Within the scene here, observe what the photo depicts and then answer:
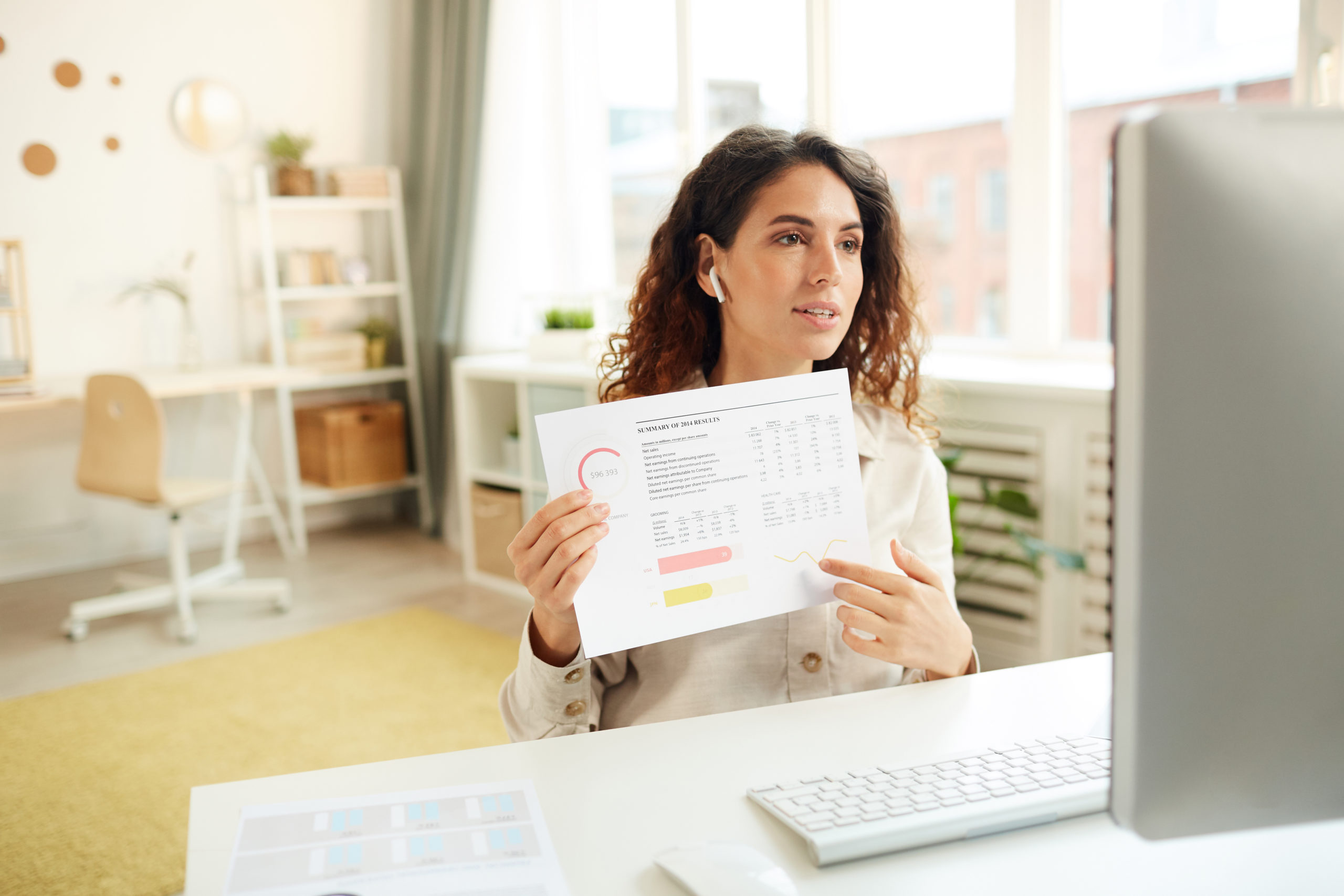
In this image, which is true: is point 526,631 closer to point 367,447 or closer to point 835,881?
point 835,881

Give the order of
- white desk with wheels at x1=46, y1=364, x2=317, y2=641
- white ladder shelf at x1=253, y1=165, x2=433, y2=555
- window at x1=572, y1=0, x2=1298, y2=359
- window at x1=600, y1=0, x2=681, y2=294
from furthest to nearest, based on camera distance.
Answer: white ladder shelf at x1=253, y1=165, x2=433, y2=555
window at x1=600, y1=0, x2=681, y2=294
white desk with wheels at x1=46, y1=364, x2=317, y2=641
window at x1=572, y1=0, x2=1298, y2=359

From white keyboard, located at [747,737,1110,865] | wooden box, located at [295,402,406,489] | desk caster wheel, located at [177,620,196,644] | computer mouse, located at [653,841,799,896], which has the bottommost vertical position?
A: desk caster wheel, located at [177,620,196,644]

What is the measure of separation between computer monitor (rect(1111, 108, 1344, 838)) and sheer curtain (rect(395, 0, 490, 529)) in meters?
4.19

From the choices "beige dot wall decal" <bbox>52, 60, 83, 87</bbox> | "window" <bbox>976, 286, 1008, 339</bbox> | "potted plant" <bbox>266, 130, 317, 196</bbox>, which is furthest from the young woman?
"beige dot wall decal" <bbox>52, 60, 83, 87</bbox>

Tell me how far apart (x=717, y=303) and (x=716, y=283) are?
8cm

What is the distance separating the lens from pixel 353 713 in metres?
2.83

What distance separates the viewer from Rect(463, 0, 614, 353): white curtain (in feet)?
14.3

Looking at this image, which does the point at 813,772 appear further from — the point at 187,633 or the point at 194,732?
the point at 187,633

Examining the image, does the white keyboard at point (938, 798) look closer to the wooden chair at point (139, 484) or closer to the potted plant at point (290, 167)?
the wooden chair at point (139, 484)

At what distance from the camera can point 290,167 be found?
14.9 ft

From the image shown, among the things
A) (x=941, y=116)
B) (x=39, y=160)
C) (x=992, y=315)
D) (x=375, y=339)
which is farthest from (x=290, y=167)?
(x=992, y=315)

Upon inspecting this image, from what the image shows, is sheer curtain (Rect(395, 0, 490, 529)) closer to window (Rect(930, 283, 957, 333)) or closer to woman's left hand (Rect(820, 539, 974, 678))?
window (Rect(930, 283, 957, 333))

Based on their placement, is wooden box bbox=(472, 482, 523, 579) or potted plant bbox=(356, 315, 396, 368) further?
potted plant bbox=(356, 315, 396, 368)

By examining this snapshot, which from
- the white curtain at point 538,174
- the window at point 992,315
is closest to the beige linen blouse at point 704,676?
the window at point 992,315
